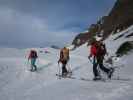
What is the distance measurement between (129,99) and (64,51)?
10352 mm

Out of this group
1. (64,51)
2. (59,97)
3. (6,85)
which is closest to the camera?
(59,97)

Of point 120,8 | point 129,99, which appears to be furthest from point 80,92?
point 120,8

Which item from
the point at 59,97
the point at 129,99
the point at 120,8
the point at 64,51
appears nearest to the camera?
the point at 129,99

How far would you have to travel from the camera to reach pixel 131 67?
18172mm

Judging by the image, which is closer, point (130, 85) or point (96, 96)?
point (96, 96)

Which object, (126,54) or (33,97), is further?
(126,54)

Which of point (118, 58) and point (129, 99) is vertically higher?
point (118, 58)

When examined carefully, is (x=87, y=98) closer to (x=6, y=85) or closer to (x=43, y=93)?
(x=43, y=93)

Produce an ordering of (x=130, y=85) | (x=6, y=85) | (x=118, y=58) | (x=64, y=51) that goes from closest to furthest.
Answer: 1. (x=130, y=85)
2. (x=6, y=85)
3. (x=64, y=51)
4. (x=118, y=58)

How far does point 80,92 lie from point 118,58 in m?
11.4

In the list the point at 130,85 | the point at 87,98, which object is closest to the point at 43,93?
the point at 87,98

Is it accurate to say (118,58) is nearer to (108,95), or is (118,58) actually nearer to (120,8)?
(108,95)

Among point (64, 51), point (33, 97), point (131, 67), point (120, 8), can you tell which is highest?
point (120, 8)

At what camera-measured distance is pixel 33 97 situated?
38.7ft
